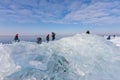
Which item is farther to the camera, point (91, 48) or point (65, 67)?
point (91, 48)

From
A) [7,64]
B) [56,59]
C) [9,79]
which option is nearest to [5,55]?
[7,64]

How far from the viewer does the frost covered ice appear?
17.3m

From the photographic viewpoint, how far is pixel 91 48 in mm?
21766

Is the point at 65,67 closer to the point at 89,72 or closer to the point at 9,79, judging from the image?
the point at 89,72

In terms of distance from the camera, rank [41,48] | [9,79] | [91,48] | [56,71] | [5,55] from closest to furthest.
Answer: [9,79] < [56,71] < [5,55] < [41,48] < [91,48]

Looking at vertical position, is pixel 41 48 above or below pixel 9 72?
above

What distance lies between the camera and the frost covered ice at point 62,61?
17.3 m

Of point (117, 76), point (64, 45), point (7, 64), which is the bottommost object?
point (117, 76)

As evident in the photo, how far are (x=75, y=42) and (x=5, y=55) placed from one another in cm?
700

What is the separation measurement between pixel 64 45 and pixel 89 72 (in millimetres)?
3771

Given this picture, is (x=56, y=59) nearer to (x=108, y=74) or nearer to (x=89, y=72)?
(x=89, y=72)

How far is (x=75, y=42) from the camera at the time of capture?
2198 cm

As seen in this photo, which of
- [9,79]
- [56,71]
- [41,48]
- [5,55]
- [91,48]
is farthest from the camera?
[91,48]

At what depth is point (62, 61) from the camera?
1848 centimetres
